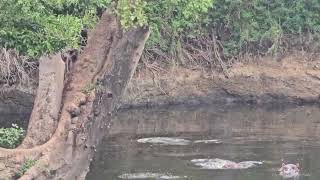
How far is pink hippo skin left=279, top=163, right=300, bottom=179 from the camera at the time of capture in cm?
1495

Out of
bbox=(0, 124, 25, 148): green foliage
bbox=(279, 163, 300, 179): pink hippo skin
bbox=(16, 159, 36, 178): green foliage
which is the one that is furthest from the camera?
bbox=(279, 163, 300, 179): pink hippo skin

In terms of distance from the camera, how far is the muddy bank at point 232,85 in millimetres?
27797

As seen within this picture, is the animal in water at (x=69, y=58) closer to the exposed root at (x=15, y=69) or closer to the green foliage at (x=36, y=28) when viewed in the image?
the green foliage at (x=36, y=28)

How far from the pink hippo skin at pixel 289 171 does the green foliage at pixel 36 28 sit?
628 centimetres

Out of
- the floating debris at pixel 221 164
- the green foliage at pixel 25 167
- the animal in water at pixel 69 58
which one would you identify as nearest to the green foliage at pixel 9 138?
the green foliage at pixel 25 167

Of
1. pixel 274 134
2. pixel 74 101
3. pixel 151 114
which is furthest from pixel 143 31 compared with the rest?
pixel 151 114

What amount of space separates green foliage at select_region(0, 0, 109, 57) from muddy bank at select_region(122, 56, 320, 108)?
56.2 feet

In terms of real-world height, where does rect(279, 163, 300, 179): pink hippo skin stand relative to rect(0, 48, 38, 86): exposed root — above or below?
below

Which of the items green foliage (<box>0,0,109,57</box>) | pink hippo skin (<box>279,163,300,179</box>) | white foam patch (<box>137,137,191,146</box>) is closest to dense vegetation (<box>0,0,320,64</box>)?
white foam patch (<box>137,137,191,146</box>)

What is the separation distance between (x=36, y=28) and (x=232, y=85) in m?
18.7

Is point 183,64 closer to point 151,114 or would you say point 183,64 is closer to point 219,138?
point 151,114

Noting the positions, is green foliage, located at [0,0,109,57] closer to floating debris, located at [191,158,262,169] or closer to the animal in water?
the animal in water

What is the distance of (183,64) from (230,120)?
5809 millimetres

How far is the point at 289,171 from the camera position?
49.7ft
